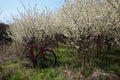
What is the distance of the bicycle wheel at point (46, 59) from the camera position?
13891 millimetres

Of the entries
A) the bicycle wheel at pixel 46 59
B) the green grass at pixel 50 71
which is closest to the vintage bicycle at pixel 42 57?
the bicycle wheel at pixel 46 59

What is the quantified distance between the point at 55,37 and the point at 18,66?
A: 6587mm

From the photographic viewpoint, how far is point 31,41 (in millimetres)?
16812

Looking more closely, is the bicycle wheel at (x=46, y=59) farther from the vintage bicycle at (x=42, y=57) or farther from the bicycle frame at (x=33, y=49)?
the bicycle frame at (x=33, y=49)

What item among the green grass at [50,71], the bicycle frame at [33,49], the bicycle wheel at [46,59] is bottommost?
the green grass at [50,71]

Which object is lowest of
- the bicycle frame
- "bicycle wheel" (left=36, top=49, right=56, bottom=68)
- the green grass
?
the green grass

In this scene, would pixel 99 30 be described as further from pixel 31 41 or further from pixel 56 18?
pixel 56 18

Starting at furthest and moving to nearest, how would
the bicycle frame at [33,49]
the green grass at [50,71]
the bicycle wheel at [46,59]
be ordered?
the bicycle frame at [33,49] < the bicycle wheel at [46,59] < the green grass at [50,71]

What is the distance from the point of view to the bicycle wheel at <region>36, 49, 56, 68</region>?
13.9 metres

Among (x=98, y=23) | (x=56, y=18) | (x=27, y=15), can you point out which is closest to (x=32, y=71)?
(x=98, y=23)

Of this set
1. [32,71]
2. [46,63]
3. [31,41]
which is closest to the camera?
[32,71]

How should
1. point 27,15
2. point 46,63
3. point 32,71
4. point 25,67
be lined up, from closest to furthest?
point 32,71, point 25,67, point 46,63, point 27,15

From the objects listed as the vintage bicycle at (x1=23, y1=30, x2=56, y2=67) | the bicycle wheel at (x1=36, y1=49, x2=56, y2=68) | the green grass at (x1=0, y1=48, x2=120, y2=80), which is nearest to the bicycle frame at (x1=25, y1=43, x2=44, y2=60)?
the vintage bicycle at (x1=23, y1=30, x2=56, y2=67)

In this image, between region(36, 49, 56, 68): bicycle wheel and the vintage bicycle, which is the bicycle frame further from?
region(36, 49, 56, 68): bicycle wheel
